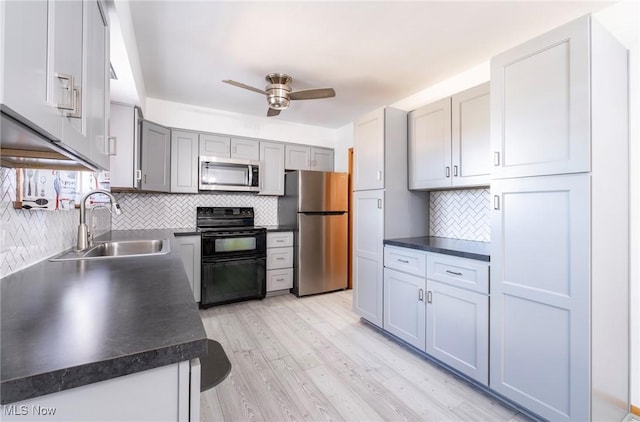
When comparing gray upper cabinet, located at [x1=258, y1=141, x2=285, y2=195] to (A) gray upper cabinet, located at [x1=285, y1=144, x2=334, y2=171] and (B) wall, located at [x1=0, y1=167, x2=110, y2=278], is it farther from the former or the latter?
(B) wall, located at [x1=0, y1=167, x2=110, y2=278]

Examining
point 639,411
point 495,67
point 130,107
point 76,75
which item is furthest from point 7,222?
point 639,411

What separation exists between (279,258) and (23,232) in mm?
2793

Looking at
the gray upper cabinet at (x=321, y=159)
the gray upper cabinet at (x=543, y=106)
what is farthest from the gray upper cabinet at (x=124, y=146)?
the gray upper cabinet at (x=543, y=106)

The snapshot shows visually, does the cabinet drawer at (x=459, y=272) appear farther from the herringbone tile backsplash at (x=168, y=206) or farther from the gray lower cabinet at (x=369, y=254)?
the herringbone tile backsplash at (x=168, y=206)

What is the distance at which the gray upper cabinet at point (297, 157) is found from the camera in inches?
167

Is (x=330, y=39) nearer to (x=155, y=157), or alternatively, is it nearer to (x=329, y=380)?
(x=155, y=157)

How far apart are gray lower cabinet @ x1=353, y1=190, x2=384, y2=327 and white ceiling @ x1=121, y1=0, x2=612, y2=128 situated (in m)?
1.21

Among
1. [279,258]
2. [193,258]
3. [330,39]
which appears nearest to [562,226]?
[330,39]

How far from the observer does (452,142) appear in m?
2.44

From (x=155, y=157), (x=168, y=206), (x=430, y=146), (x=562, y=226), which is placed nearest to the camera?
(x=562, y=226)

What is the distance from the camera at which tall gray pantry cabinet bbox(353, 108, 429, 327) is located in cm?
273

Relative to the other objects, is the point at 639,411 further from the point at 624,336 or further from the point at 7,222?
the point at 7,222

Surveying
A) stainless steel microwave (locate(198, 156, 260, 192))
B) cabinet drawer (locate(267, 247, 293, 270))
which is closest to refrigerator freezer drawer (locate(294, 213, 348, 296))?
cabinet drawer (locate(267, 247, 293, 270))

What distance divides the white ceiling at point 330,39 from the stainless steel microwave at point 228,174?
85 centimetres
